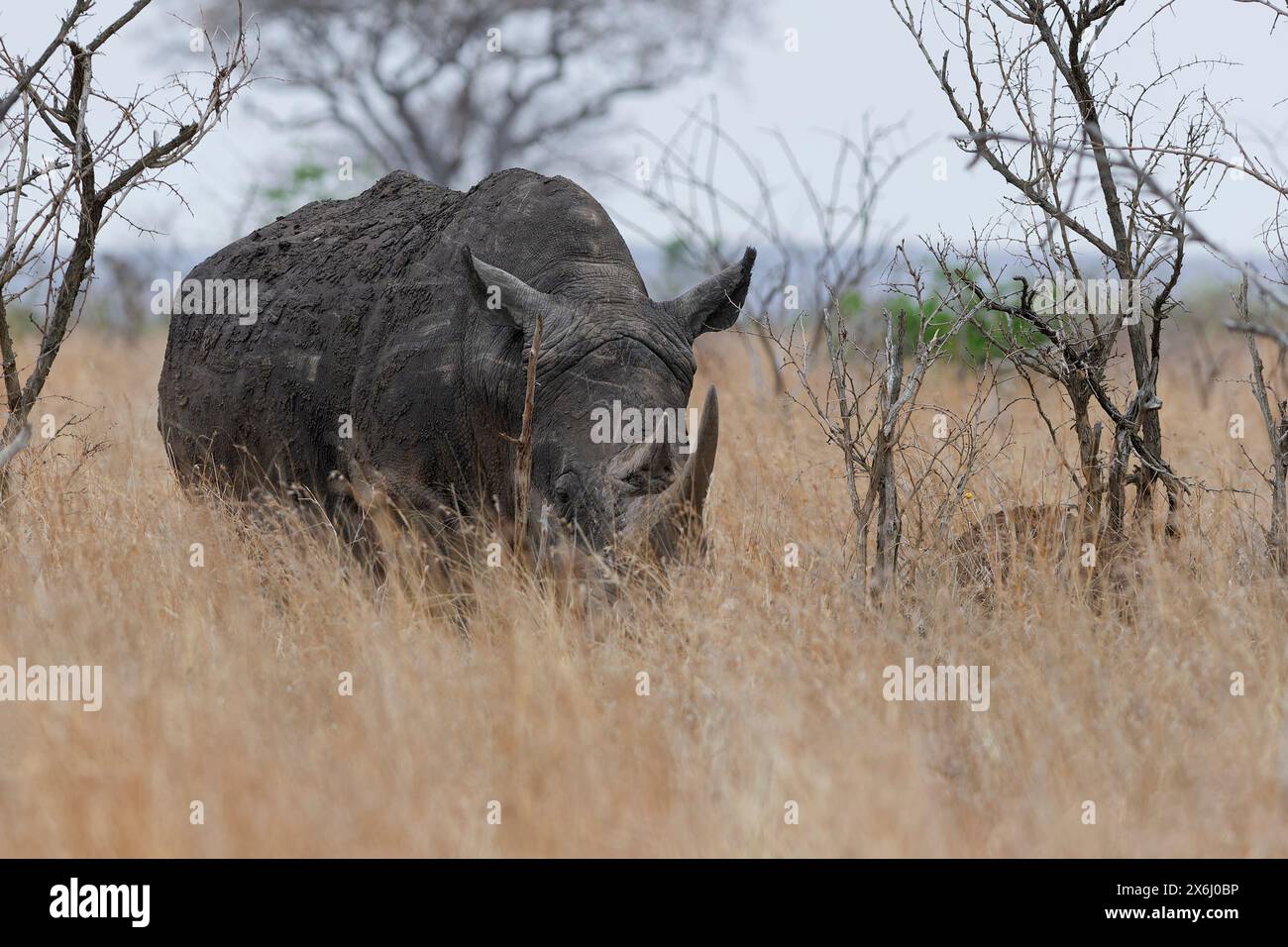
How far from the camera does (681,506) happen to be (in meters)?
5.81

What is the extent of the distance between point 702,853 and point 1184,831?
1.34 metres

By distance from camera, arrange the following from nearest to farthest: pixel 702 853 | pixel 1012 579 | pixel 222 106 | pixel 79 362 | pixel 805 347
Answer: pixel 702 853, pixel 1012 579, pixel 805 347, pixel 222 106, pixel 79 362

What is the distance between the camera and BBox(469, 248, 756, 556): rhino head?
5.83m

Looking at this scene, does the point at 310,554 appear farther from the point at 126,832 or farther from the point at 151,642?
the point at 126,832

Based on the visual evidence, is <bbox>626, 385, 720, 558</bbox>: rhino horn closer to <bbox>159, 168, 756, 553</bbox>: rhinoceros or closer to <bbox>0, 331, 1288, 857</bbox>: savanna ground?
<bbox>159, 168, 756, 553</bbox>: rhinoceros

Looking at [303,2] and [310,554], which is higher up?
[303,2]

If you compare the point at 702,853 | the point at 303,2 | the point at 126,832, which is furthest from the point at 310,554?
the point at 303,2

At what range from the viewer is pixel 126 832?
13.3 ft

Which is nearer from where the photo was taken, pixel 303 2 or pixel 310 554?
pixel 310 554

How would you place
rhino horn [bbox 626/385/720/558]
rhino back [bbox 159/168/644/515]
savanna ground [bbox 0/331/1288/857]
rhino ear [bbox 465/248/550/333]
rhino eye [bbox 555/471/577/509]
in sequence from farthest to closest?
rhino back [bbox 159/168/644/515]
rhino ear [bbox 465/248/550/333]
rhino eye [bbox 555/471/577/509]
rhino horn [bbox 626/385/720/558]
savanna ground [bbox 0/331/1288/857]

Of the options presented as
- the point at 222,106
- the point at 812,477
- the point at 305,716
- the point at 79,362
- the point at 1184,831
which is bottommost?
the point at 1184,831

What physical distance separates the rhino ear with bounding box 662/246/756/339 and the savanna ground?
1081mm

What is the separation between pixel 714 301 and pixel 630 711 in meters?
2.72

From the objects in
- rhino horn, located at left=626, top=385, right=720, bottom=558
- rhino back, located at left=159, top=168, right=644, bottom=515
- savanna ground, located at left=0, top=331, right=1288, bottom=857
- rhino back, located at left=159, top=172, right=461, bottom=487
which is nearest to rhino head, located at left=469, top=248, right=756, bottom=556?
rhino horn, located at left=626, top=385, right=720, bottom=558
